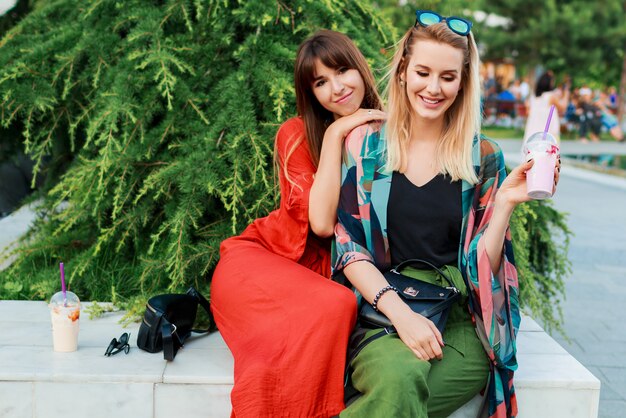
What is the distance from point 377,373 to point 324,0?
7.37 ft

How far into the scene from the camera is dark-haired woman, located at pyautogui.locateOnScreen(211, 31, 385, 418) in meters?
2.43

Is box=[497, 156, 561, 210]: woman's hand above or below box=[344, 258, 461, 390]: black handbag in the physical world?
above

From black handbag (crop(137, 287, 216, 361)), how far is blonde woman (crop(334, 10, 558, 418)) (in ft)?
2.25

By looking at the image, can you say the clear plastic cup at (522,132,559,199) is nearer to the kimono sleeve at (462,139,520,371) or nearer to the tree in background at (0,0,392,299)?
the kimono sleeve at (462,139,520,371)

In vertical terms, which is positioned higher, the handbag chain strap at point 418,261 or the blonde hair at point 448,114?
the blonde hair at point 448,114

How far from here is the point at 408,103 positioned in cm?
274

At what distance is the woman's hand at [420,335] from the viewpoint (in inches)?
93.1

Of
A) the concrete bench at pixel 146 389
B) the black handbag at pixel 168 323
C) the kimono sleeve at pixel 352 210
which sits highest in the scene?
the kimono sleeve at pixel 352 210

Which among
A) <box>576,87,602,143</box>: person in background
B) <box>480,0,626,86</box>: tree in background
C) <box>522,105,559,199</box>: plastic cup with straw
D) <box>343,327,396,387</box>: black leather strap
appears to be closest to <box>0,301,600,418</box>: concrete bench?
<box>343,327,396,387</box>: black leather strap

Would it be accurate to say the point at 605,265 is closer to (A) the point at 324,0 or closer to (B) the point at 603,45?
(A) the point at 324,0

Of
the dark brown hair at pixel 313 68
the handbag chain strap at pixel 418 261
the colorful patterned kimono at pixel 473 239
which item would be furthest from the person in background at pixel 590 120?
the handbag chain strap at pixel 418 261

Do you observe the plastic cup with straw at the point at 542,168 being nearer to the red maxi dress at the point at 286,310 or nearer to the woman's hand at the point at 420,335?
the woman's hand at the point at 420,335

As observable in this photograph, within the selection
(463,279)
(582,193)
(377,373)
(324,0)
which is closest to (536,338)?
(463,279)

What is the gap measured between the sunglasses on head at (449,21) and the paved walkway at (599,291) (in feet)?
6.91
